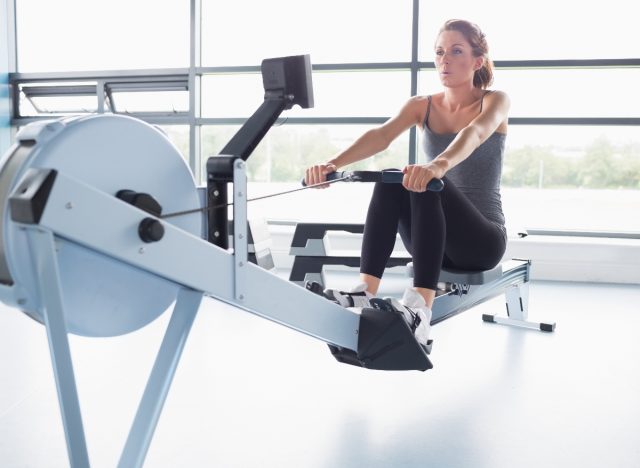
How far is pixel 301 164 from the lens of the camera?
4941 millimetres

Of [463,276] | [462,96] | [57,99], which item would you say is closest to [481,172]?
[462,96]

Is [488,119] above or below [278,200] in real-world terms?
above

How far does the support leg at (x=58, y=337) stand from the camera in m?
1.03

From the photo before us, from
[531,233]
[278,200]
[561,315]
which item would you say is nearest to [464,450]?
[561,315]

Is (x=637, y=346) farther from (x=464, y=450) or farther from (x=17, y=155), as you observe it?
(x=17, y=155)

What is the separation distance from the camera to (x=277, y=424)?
170 cm

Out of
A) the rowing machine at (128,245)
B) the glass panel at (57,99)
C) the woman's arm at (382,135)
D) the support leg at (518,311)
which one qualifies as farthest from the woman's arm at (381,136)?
the glass panel at (57,99)

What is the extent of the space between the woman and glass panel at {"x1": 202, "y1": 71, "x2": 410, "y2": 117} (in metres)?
2.27

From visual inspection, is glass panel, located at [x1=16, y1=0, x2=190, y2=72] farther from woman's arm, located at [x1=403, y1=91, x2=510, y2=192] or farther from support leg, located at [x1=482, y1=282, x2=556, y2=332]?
woman's arm, located at [x1=403, y1=91, x2=510, y2=192]

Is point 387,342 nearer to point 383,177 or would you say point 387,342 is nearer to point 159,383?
point 383,177

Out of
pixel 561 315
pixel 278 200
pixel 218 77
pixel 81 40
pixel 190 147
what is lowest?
pixel 561 315

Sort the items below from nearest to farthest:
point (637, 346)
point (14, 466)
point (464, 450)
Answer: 1. point (14, 466)
2. point (464, 450)
3. point (637, 346)

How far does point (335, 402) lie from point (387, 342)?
0.34m

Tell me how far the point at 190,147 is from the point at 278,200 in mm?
806
